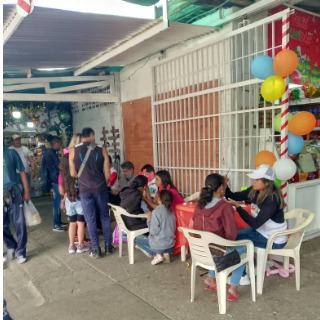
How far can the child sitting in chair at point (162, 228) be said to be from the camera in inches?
140

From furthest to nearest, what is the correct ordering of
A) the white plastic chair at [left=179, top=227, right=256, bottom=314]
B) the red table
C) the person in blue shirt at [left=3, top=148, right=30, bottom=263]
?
the person in blue shirt at [left=3, top=148, right=30, bottom=263] < the red table < the white plastic chair at [left=179, top=227, right=256, bottom=314]

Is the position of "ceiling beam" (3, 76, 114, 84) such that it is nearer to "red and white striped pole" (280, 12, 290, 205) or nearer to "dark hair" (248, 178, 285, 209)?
"red and white striped pole" (280, 12, 290, 205)

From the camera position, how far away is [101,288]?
3197 millimetres

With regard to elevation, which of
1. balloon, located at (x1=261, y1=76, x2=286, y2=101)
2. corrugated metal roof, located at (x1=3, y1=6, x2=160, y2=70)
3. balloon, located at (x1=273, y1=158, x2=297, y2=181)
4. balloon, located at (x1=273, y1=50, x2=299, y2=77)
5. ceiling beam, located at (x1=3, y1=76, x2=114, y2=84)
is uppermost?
corrugated metal roof, located at (x1=3, y1=6, x2=160, y2=70)

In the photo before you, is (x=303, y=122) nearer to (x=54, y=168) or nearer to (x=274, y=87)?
(x=274, y=87)

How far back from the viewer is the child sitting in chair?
3.55m

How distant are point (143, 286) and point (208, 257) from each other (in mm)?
911

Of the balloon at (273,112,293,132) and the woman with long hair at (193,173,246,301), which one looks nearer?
the woman with long hair at (193,173,246,301)

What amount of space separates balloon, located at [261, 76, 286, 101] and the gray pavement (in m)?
1.90

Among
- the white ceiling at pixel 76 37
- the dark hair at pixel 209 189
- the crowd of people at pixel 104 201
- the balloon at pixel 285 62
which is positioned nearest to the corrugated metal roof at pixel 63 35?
the white ceiling at pixel 76 37

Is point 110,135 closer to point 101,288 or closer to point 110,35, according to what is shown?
point 110,35

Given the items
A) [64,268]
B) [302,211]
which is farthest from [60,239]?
A: [302,211]

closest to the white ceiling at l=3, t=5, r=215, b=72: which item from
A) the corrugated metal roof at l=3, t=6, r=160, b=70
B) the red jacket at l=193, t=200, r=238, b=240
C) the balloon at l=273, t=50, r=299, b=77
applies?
the corrugated metal roof at l=3, t=6, r=160, b=70

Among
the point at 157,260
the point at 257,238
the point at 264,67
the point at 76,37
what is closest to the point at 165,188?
the point at 157,260
